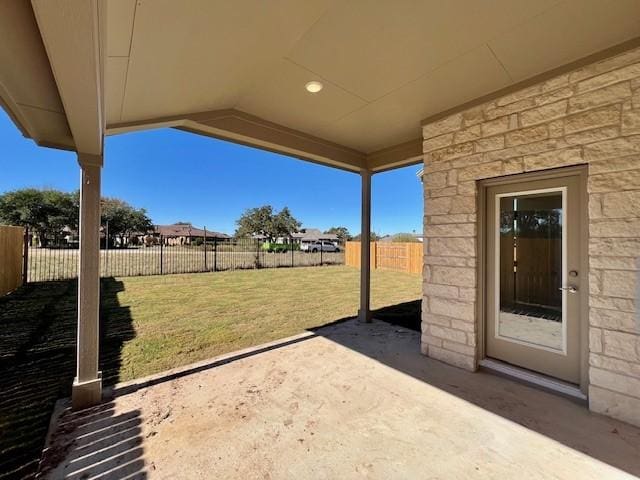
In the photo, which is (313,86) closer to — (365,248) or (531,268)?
(531,268)

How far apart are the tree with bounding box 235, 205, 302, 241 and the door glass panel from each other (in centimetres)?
3723

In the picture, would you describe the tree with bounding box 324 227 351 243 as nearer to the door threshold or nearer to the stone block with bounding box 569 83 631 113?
the door threshold

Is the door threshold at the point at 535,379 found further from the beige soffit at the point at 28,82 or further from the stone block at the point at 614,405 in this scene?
the beige soffit at the point at 28,82

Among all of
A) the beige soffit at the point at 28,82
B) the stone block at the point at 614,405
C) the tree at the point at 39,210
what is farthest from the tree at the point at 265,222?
the stone block at the point at 614,405

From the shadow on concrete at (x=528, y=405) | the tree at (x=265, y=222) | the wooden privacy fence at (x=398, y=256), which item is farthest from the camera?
the tree at (x=265, y=222)

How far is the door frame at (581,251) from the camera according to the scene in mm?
2275

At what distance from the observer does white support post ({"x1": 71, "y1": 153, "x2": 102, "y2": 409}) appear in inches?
89.0

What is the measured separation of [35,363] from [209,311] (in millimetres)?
2527

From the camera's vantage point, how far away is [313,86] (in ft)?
8.49

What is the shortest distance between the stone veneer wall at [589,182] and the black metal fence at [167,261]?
10227 millimetres

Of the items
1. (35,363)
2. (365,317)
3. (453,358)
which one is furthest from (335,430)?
(35,363)

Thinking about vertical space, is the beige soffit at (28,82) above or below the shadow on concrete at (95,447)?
above

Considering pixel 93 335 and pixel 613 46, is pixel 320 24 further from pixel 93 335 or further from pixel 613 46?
pixel 93 335

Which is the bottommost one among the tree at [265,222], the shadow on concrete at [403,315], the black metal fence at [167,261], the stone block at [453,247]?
the shadow on concrete at [403,315]
